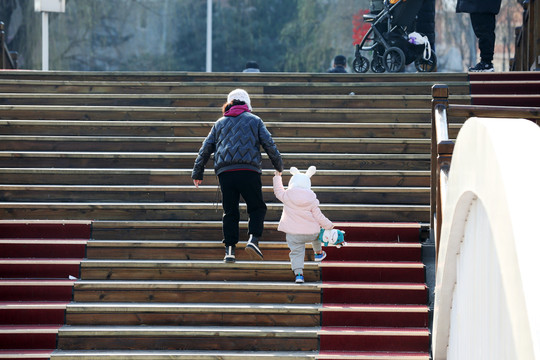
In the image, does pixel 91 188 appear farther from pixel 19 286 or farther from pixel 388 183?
pixel 388 183

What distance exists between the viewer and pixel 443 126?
280 inches

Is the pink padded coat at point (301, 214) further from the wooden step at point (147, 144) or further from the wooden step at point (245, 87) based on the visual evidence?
the wooden step at point (245, 87)

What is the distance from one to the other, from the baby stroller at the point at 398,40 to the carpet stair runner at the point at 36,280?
5110mm

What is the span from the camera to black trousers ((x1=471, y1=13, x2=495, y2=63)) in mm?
11305

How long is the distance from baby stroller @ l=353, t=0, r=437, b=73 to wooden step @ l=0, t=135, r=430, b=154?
2.74 m

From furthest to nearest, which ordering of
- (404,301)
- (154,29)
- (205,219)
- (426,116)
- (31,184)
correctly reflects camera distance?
(154,29), (426,116), (31,184), (205,219), (404,301)

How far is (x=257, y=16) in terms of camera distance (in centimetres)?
3077

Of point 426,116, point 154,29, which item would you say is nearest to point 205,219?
point 426,116

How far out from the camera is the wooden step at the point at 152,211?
8312 mm

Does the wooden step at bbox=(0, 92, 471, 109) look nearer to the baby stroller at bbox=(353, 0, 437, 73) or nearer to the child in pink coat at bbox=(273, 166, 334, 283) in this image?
the baby stroller at bbox=(353, 0, 437, 73)

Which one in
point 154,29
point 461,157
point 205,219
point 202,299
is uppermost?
point 154,29

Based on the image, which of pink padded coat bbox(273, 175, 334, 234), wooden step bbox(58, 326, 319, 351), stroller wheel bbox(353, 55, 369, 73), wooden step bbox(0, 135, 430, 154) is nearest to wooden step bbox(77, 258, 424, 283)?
pink padded coat bbox(273, 175, 334, 234)

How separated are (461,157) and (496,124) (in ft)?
1.87

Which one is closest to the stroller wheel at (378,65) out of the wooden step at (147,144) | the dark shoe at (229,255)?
the wooden step at (147,144)
